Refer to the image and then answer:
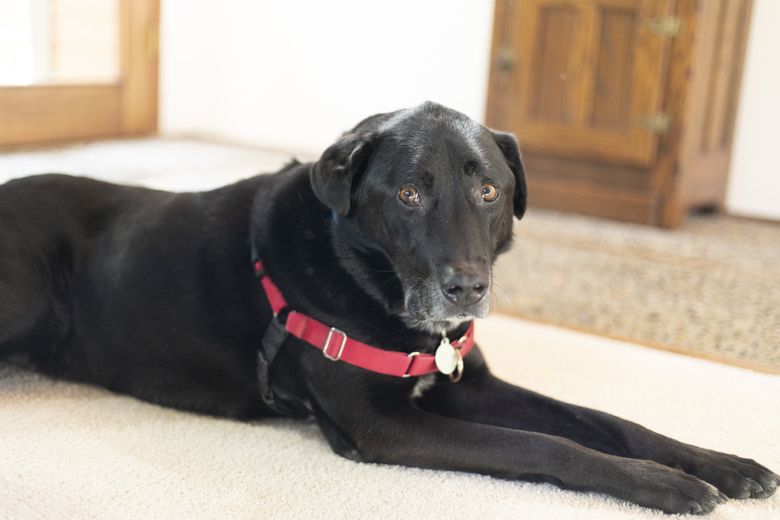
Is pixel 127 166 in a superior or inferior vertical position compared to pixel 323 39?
inferior

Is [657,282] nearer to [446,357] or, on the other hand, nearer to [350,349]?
[446,357]

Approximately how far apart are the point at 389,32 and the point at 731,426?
300 cm

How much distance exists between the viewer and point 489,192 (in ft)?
5.31

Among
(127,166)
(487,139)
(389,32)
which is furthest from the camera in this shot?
(389,32)

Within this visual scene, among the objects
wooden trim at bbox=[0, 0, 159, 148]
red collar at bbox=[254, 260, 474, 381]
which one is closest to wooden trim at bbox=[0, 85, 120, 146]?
wooden trim at bbox=[0, 0, 159, 148]

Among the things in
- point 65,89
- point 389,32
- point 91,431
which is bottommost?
point 91,431

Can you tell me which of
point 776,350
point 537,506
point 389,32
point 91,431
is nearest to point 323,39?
point 389,32

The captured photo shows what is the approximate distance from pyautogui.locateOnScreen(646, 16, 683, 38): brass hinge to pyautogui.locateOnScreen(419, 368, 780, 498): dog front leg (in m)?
2.34

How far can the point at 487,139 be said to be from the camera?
66.0 inches

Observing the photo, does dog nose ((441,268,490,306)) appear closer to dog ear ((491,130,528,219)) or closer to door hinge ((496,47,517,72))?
dog ear ((491,130,528,219))

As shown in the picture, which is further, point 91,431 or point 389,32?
point 389,32

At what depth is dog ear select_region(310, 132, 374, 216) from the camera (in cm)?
159

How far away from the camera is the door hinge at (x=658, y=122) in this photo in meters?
3.68

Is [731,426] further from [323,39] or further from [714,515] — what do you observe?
[323,39]
